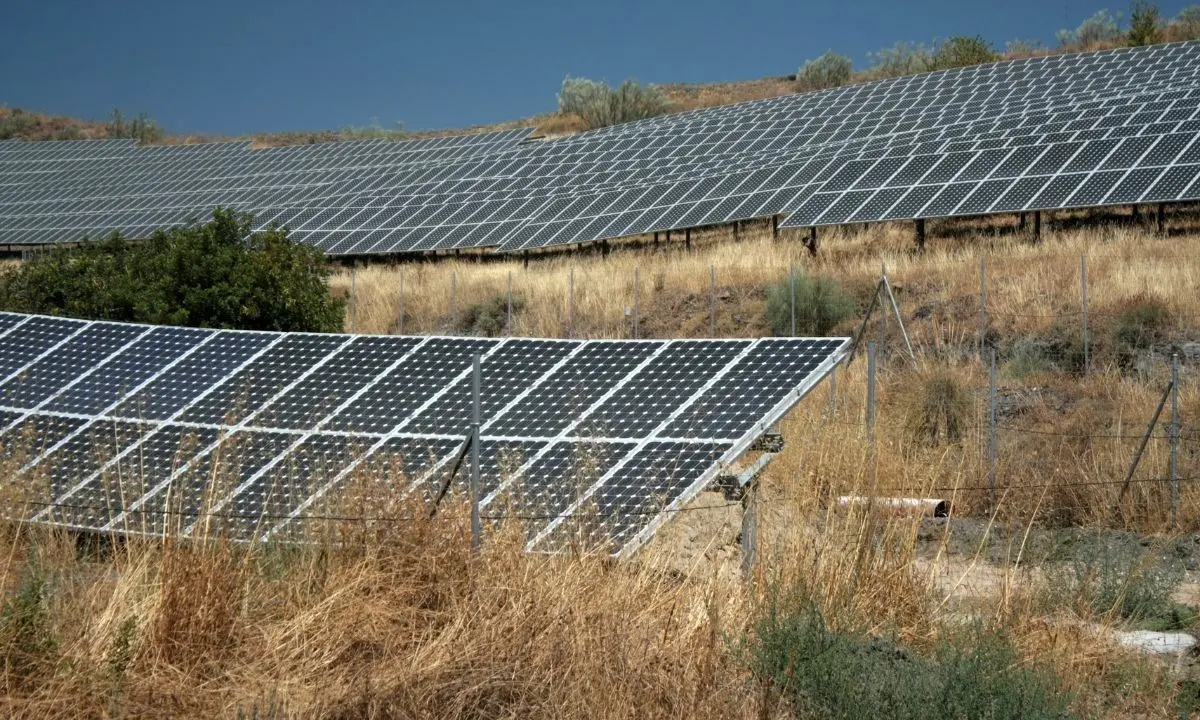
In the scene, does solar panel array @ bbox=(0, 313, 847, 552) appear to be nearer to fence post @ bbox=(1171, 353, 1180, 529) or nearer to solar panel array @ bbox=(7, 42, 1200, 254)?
fence post @ bbox=(1171, 353, 1180, 529)

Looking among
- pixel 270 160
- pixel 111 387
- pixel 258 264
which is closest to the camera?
pixel 111 387

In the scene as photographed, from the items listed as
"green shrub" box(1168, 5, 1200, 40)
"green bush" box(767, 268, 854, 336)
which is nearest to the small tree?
"green shrub" box(1168, 5, 1200, 40)

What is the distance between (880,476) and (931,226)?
20.3 metres

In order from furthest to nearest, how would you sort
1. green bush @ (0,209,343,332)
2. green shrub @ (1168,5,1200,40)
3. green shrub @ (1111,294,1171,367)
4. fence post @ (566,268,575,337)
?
green shrub @ (1168,5,1200,40), fence post @ (566,268,575,337), green bush @ (0,209,343,332), green shrub @ (1111,294,1171,367)

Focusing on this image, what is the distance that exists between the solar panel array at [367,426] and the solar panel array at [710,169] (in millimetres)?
18164

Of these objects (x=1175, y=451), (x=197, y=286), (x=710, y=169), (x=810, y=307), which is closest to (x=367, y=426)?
(x=1175, y=451)

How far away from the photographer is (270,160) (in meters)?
55.3

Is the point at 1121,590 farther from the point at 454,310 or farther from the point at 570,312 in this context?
the point at 454,310

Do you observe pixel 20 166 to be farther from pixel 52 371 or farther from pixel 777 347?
pixel 777 347

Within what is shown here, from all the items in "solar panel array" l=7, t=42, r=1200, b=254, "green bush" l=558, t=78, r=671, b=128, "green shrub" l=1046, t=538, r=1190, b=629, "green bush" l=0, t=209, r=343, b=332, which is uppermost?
"green bush" l=558, t=78, r=671, b=128

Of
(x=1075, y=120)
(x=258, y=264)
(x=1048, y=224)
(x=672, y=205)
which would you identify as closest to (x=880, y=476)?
(x=258, y=264)

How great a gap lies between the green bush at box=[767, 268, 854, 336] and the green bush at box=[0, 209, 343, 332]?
8.27 metres

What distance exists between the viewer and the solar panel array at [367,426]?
28.9 ft

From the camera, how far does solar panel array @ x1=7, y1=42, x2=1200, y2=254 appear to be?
28.9m
